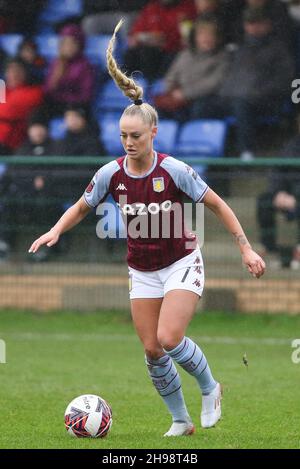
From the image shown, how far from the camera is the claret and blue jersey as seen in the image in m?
6.84

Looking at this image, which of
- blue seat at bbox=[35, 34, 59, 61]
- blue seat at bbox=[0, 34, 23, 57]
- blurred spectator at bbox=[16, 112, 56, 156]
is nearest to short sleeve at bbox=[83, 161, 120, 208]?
blurred spectator at bbox=[16, 112, 56, 156]

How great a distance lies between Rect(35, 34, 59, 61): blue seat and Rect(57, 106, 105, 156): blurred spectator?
1537 mm

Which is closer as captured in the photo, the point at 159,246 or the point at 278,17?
the point at 159,246

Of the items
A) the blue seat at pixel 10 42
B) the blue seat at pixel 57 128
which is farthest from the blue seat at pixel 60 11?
the blue seat at pixel 57 128

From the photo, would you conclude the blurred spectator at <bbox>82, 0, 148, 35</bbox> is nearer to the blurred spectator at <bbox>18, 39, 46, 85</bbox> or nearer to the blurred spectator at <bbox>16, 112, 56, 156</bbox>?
the blurred spectator at <bbox>18, 39, 46, 85</bbox>

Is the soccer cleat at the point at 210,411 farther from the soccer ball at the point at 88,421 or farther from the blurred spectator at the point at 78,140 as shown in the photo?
the blurred spectator at the point at 78,140

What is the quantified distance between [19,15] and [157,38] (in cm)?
219

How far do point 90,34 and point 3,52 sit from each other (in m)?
1.27

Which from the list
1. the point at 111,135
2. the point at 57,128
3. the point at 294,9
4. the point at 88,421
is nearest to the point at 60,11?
the point at 57,128

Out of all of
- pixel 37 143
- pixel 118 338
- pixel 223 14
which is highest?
pixel 223 14

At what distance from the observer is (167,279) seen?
693 centimetres

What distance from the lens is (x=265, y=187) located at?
42.6 feet

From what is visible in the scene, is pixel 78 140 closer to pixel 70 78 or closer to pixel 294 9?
pixel 70 78

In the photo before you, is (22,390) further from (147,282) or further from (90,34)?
(90,34)
